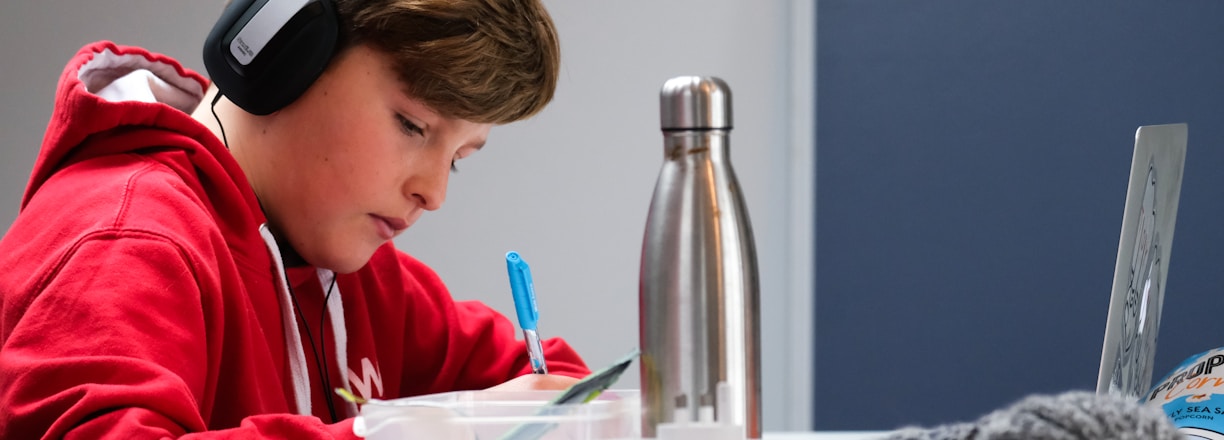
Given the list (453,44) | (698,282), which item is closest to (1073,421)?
(698,282)

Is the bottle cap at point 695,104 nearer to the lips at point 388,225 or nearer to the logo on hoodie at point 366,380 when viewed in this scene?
the lips at point 388,225

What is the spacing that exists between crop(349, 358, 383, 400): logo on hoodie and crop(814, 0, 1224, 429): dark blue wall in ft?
3.25

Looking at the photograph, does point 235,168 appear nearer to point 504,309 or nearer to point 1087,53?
point 504,309

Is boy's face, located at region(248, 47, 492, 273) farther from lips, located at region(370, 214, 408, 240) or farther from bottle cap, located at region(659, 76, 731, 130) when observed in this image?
bottle cap, located at region(659, 76, 731, 130)

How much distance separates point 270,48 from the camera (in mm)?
883

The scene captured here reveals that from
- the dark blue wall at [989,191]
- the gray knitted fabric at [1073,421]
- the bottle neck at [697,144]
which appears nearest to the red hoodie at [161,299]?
the bottle neck at [697,144]

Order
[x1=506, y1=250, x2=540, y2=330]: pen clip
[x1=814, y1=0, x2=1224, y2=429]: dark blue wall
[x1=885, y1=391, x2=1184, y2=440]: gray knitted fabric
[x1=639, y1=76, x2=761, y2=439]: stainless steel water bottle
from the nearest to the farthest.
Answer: [x1=885, y1=391, x2=1184, y2=440]: gray knitted fabric, [x1=639, y1=76, x2=761, y2=439]: stainless steel water bottle, [x1=506, y1=250, x2=540, y2=330]: pen clip, [x1=814, y1=0, x2=1224, y2=429]: dark blue wall

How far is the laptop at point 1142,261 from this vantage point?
69 centimetres

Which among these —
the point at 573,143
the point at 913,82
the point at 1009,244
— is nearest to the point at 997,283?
the point at 1009,244

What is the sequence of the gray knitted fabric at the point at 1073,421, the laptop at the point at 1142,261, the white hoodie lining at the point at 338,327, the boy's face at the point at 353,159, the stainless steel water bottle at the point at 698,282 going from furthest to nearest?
the white hoodie lining at the point at 338,327 → the boy's face at the point at 353,159 → the laptop at the point at 1142,261 → the stainless steel water bottle at the point at 698,282 → the gray knitted fabric at the point at 1073,421

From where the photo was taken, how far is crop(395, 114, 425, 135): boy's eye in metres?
0.92

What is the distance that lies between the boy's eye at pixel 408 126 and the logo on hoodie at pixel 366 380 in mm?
246

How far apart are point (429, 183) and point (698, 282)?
438 mm

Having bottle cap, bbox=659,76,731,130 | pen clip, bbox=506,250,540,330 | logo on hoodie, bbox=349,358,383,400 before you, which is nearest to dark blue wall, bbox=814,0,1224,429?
logo on hoodie, bbox=349,358,383,400
